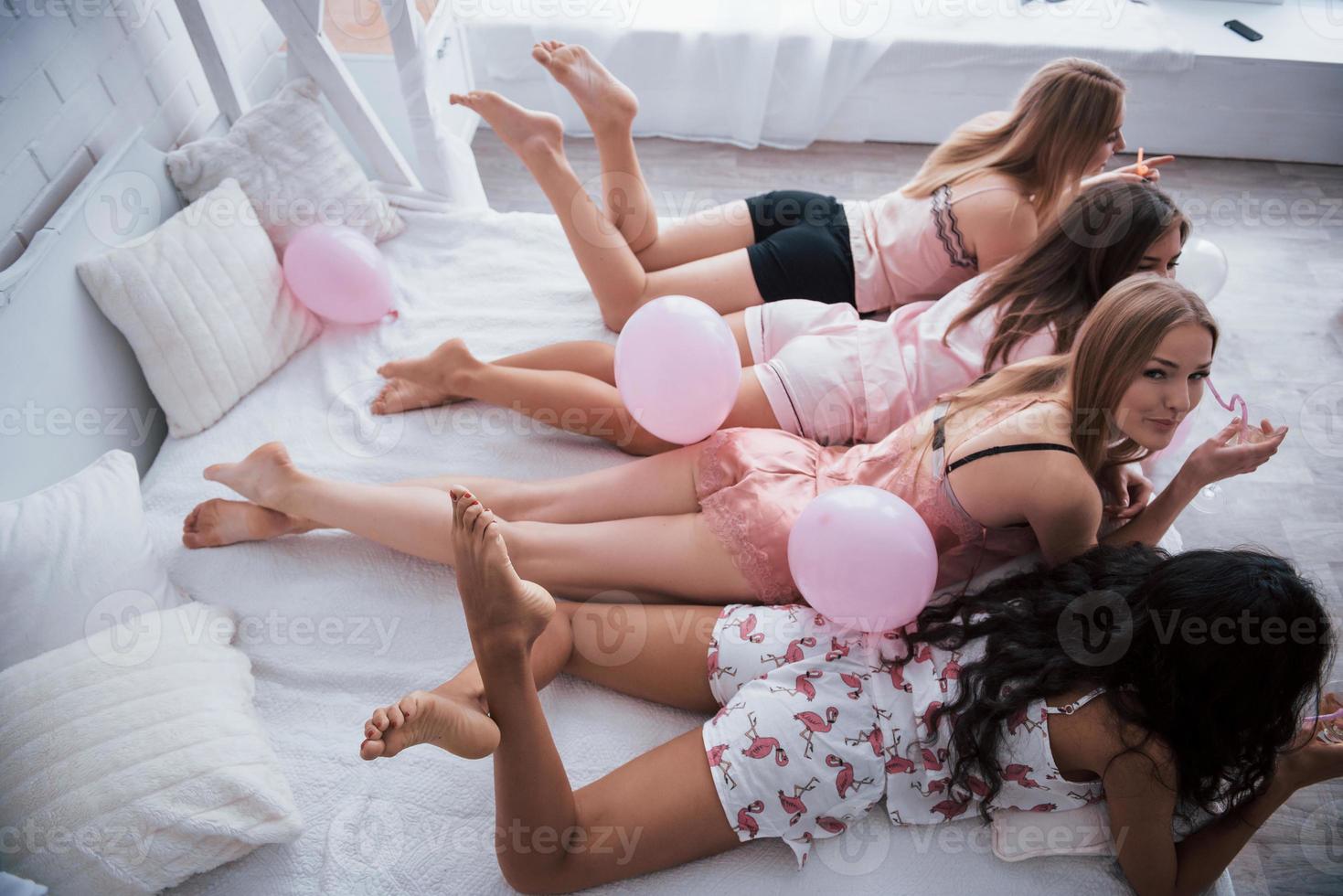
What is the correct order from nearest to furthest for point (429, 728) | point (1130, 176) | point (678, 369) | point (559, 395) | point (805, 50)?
point (429, 728) → point (678, 369) → point (1130, 176) → point (559, 395) → point (805, 50)

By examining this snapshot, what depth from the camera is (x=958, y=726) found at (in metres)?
1.20

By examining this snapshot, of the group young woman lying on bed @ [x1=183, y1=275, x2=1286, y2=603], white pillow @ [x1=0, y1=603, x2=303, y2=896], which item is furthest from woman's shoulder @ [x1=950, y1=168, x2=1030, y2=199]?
white pillow @ [x1=0, y1=603, x2=303, y2=896]

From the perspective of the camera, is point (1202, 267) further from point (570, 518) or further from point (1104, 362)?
point (570, 518)

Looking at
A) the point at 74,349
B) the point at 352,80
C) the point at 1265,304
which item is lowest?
the point at 1265,304

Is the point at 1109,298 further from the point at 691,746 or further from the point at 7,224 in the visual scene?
the point at 7,224

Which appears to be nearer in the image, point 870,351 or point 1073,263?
point 1073,263

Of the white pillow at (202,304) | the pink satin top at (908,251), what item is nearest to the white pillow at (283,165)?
the white pillow at (202,304)

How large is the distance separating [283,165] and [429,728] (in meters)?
1.41

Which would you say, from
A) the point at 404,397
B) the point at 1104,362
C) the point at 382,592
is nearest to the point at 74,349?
the point at 404,397

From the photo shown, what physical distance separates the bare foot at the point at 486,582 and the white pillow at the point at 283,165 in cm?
110

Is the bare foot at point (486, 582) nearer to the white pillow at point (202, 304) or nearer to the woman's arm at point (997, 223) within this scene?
the white pillow at point (202, 304)

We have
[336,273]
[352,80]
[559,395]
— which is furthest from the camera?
[352,80]

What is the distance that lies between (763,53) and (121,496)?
2.29 meters

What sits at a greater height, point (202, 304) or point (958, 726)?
point (202, 304)
